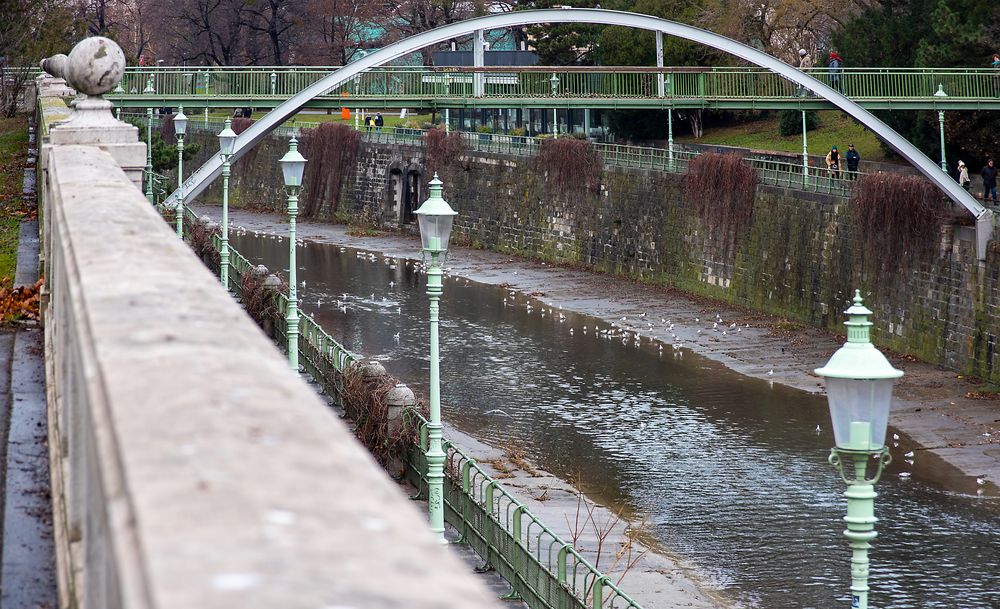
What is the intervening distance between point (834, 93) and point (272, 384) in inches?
1385

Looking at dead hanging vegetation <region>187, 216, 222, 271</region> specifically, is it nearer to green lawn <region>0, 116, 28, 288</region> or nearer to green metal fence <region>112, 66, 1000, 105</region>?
green lawn <region>0, 116, 28, 288</region>

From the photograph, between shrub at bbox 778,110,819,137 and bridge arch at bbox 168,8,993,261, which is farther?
shrub at bbox 778,110,819,137

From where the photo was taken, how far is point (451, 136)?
5438 centimetres

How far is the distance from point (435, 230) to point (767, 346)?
2230 cm

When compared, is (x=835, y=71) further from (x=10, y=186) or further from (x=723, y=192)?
(x=10, y=186)

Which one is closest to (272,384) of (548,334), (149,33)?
(548,334)

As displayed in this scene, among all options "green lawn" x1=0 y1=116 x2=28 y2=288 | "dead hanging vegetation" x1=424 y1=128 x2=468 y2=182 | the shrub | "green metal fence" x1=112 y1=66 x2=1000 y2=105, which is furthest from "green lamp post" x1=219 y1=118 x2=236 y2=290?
the shrub

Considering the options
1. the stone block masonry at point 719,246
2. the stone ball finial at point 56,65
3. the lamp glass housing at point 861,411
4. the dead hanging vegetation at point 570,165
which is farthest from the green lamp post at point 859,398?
the dead hanging vegetation at point 570,165

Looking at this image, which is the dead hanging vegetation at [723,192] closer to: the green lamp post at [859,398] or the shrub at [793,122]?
the shrub at [793,122]

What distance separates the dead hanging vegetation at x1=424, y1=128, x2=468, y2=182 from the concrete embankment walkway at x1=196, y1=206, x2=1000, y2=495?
307 cm

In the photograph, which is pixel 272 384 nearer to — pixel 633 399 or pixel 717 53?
pixel 633 399

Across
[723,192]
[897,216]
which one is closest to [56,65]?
[897,216]

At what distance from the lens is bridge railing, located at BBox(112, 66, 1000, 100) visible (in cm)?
3753

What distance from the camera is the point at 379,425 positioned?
1966 cm
